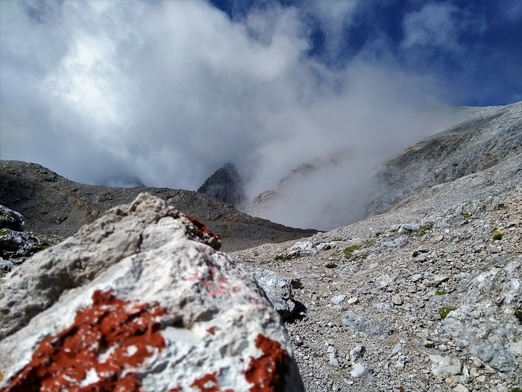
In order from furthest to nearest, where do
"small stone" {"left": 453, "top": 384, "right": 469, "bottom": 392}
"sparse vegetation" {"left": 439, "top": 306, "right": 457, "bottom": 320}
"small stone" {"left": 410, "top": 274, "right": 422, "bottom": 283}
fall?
1. "small stone" {"left": 410, "top": 274, "right": 422, "bottom": 283}
2. "sparse vegetation" {"left": 439, "top": 306, "right": 457, "bottom": 320}
3. "small stone" {"left": 453, "top": 384, "right": 469, "bottom": 392}

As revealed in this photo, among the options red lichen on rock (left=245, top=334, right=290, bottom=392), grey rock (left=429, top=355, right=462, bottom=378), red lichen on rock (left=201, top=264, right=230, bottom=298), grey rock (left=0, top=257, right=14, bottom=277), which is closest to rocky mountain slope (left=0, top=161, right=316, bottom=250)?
grey rock (left=0, top=257, right=14, bottom=277)

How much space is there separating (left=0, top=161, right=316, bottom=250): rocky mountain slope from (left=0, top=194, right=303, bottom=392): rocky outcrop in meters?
58.5

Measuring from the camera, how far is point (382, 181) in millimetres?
95625

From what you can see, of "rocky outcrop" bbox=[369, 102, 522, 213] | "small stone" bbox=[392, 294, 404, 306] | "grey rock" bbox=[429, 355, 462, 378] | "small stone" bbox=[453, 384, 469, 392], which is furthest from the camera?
"rocky outcrop" bbox=[369, 102, 522, 213]

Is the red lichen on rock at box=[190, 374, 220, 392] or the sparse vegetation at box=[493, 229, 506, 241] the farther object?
the sparse vegetation at box=[493, 229, 506, 241]

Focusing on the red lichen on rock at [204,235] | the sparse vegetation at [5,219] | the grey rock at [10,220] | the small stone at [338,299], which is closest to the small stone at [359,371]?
the small stone at [338,299]

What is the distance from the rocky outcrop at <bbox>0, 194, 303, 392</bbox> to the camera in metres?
3.93

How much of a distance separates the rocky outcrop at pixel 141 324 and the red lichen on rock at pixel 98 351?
1 centimetres

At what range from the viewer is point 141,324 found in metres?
4.28

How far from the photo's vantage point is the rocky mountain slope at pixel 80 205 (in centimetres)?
7169

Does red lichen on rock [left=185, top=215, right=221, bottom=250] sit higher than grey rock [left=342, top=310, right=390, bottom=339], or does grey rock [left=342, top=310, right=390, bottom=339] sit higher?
red lichen on rock [left=185, top=215, right=221, bottom=250]

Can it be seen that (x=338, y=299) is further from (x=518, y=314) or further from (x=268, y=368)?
(x=268, y=368)

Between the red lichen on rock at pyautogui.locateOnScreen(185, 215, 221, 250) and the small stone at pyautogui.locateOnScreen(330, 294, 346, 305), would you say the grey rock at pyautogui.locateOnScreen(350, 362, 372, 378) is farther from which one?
the red lichen on rock at pyautogui.locateOnScreen(185, 215, 221, 250)

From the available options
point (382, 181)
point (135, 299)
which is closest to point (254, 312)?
point (135, 299)
